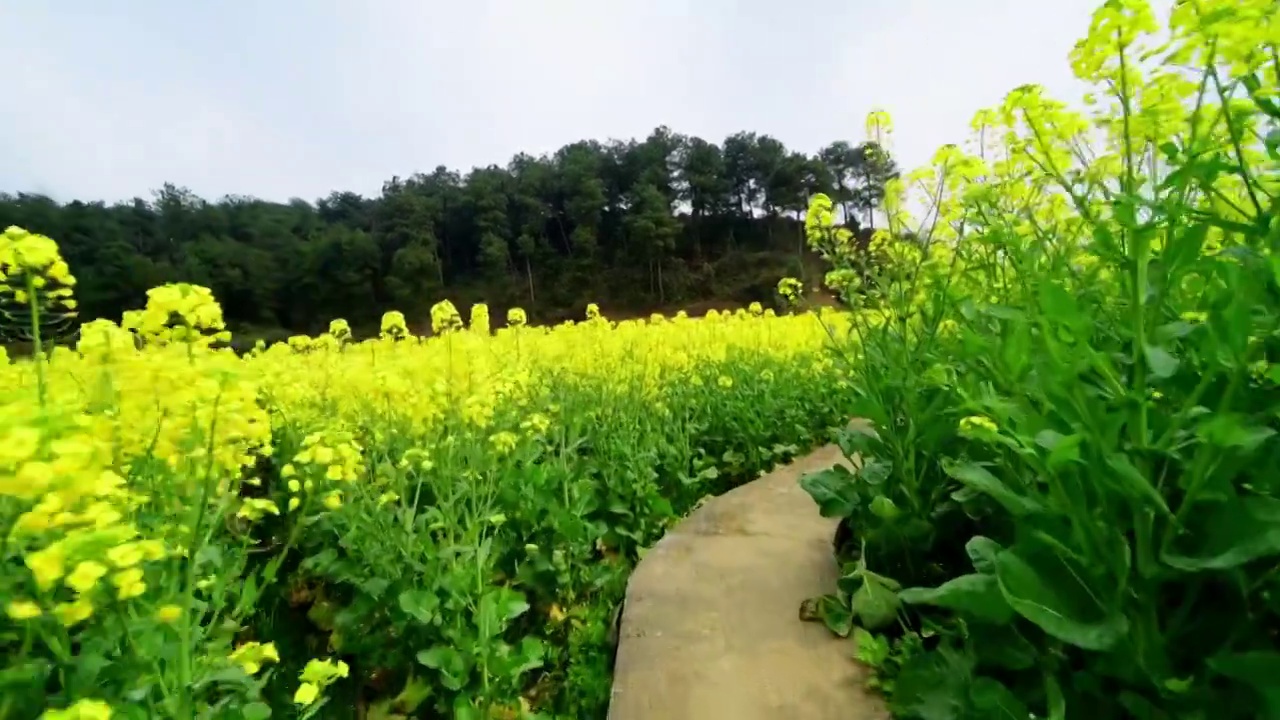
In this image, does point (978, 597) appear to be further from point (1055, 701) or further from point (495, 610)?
point (495, 610)

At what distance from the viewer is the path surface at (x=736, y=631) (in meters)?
1.76

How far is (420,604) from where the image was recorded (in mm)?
2043

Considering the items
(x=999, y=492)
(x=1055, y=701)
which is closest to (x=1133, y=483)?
(x=999, y=492)

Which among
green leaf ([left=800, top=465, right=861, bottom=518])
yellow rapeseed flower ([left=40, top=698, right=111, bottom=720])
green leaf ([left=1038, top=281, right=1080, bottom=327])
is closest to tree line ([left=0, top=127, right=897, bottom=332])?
green leaf ([left=800, top=465, right=861, bottom=518])

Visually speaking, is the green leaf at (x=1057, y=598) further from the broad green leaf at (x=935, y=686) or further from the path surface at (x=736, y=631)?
the path surface at (x=736, y=631)

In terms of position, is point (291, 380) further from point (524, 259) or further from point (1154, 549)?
point (524, 259)

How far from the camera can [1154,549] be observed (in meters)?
1.13

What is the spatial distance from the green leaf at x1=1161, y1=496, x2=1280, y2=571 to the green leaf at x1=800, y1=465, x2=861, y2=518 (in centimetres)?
126

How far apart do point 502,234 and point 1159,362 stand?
1571 cm

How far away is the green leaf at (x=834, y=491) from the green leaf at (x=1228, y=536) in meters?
1.26

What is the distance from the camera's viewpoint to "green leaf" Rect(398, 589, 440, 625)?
2010 millimetres

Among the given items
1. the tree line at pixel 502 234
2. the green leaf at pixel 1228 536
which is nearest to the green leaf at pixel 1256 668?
the green leaf at pixel 1228 536

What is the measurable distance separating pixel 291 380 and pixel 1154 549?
363 cm

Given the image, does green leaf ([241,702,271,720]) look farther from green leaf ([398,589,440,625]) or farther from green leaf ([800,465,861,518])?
green leaf ([800,465,861,518])
